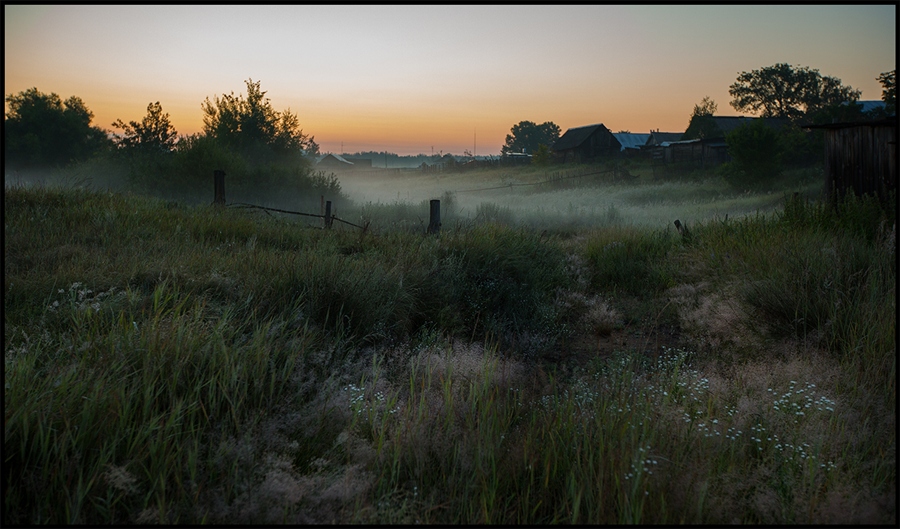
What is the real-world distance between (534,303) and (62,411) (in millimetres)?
6126

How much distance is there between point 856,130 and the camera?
11.5 meters

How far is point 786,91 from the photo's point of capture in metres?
56.2

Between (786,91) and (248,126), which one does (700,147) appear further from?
(248,126)

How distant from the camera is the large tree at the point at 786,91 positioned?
176 ft

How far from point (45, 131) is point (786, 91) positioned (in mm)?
64032

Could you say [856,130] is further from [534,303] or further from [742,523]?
[742,523]

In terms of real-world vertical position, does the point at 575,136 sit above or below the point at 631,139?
below

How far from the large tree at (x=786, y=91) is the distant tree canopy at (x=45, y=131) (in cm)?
5887

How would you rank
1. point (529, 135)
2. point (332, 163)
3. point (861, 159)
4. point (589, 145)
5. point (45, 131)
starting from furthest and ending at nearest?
point (529, 135), point (332, 163), point (589, 145), point (45, 131), point (861, 159)

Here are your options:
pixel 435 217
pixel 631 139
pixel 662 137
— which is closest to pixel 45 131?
pixel 435 217

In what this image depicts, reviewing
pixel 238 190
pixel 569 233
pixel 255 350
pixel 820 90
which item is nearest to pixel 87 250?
pixel 255 350

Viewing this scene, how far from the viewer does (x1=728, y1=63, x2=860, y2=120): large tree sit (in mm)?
53625

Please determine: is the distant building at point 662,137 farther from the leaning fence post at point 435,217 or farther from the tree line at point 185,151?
the leaning fence post at point 435,217

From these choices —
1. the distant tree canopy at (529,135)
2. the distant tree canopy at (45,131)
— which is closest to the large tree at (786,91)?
the distant tree canopy at (529,135)
